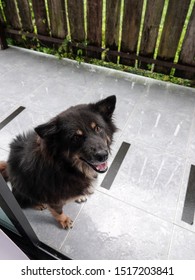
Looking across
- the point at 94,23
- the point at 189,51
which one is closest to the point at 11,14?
the point at 94,23

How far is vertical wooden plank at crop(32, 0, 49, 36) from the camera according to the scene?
11.9ft

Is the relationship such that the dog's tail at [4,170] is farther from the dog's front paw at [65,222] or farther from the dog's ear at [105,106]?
the dog's ear at [105,106]

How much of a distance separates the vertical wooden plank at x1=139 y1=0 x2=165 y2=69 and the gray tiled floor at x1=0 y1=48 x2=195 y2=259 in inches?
18.9

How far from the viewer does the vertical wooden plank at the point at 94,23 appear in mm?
3222

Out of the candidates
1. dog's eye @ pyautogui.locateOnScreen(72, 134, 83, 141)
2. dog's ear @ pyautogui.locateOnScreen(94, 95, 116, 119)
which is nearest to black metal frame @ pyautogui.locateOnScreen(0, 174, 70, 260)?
dog's eye @ pyautogui.locateOnScreen(72, 134, 83, 141)

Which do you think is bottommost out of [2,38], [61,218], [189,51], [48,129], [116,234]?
[116,234]

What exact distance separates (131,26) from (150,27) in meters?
0.31

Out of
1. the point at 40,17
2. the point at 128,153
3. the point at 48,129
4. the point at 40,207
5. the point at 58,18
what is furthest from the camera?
the point at 40,17

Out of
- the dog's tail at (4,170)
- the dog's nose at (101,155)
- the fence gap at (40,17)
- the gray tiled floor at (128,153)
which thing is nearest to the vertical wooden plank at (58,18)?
the fence gap at (40,17)

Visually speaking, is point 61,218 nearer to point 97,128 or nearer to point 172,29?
point 97,128

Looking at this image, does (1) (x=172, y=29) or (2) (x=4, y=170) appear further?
(1) (x=172, y=29)

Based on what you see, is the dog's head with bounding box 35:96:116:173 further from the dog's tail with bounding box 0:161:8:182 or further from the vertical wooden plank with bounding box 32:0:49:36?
the vertical wooden plank with bounding box 32:0:49:36

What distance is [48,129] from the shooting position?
1.20 meters

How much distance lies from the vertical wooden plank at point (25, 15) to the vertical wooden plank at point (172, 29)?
261cm
